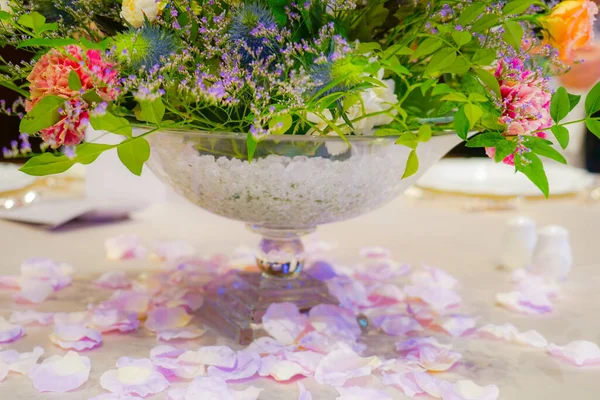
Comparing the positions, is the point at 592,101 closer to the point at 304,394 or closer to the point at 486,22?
the point at 486,22

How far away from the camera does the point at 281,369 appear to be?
2.16 feet

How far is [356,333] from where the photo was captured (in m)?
0.77

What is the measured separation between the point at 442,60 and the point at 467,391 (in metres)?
0.30

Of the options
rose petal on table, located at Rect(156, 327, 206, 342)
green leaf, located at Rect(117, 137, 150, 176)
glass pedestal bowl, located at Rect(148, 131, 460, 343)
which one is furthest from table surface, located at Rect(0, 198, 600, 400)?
green leaf, located at Rect(117, 137, 150, 176)

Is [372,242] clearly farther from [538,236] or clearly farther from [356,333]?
[356,333]

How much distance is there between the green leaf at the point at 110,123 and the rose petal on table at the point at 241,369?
0.24 m

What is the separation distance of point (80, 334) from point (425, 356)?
0.36 metres

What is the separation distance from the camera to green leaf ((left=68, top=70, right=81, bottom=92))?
568 mm

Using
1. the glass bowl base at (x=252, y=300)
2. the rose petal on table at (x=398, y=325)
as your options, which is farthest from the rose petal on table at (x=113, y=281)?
the rose petal on table at (x=398, y=325)

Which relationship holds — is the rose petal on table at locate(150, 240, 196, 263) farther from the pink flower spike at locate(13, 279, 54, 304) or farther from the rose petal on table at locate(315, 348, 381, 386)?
the rose petal on table at locate(315, 348, 381, 386)

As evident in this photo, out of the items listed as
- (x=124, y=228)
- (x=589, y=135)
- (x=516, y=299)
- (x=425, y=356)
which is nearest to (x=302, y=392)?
(x=425, y=356)

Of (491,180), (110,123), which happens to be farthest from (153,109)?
(491,180)

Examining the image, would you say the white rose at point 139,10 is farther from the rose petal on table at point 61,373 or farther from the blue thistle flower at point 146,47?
the rose petal on table at point 61,373

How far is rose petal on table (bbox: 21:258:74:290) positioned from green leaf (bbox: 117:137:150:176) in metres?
0.37
